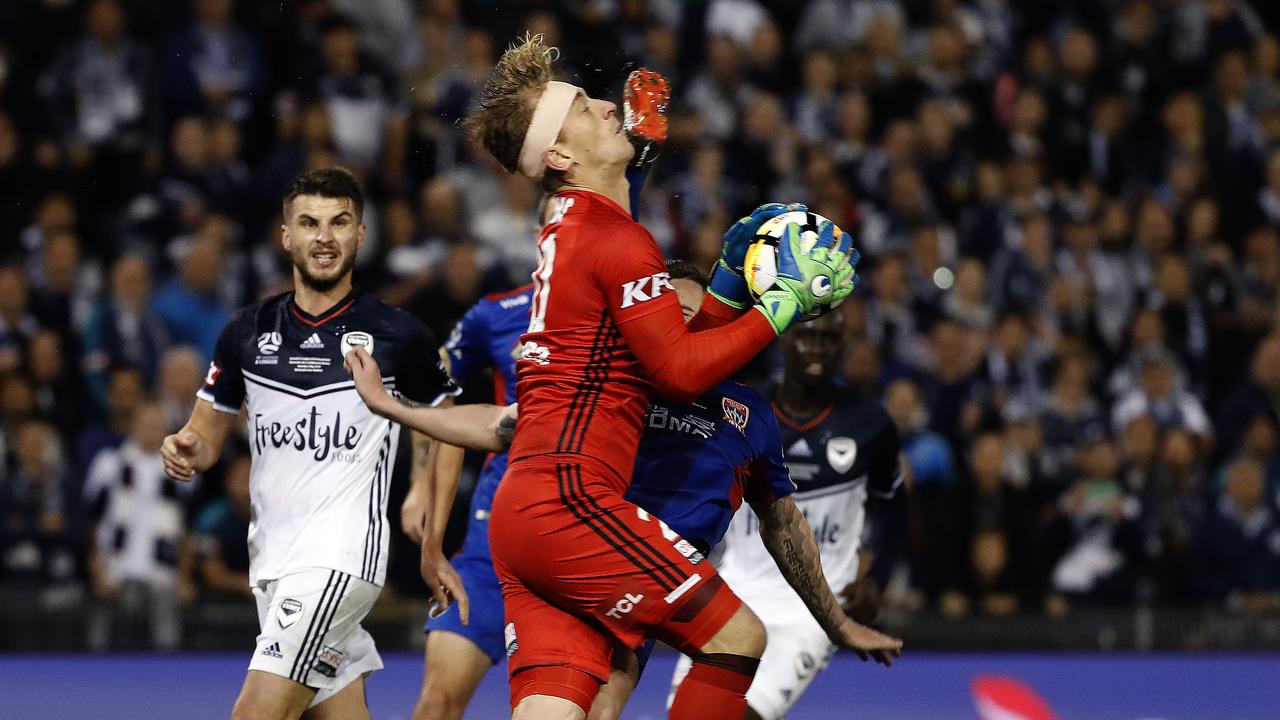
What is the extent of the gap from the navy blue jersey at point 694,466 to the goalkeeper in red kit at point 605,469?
0.27 m

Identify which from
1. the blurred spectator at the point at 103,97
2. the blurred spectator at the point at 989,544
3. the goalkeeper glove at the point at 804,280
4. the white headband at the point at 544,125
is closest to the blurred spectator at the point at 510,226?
the blurred spectator at the point at 103,97

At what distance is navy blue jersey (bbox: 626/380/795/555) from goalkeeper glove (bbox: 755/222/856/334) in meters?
0.51

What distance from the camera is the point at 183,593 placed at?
11.6 m

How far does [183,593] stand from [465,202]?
378 centimetres

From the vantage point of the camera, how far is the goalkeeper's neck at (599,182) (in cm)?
534

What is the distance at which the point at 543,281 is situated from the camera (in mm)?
5180

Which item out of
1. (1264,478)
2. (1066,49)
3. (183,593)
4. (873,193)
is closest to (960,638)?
(1264,478)

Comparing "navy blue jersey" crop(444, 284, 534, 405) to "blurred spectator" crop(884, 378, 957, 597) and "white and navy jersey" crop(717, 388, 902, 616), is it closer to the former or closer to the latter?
"white and navy jersey" crop(717, 388, 902, 616)

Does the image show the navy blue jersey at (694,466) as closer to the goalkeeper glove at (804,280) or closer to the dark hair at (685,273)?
the goalkeeper glove at (804,280)

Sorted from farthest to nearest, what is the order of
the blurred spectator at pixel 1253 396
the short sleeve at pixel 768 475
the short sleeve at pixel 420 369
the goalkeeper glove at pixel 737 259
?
the blurred spectator at pixel 1253 396, the short sleeve at pixel 420 369, the short sleeve at pixel 768 475, the goalkeeper glove at pixel 737 259

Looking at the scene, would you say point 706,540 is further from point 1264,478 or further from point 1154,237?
point 1154,237

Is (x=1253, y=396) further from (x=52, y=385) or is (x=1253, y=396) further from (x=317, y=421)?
(x=317, y=421)

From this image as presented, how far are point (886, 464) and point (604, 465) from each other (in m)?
2.99

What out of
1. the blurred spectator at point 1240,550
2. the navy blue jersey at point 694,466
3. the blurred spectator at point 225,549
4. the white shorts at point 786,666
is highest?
the navy blue jersey at point 694,466
